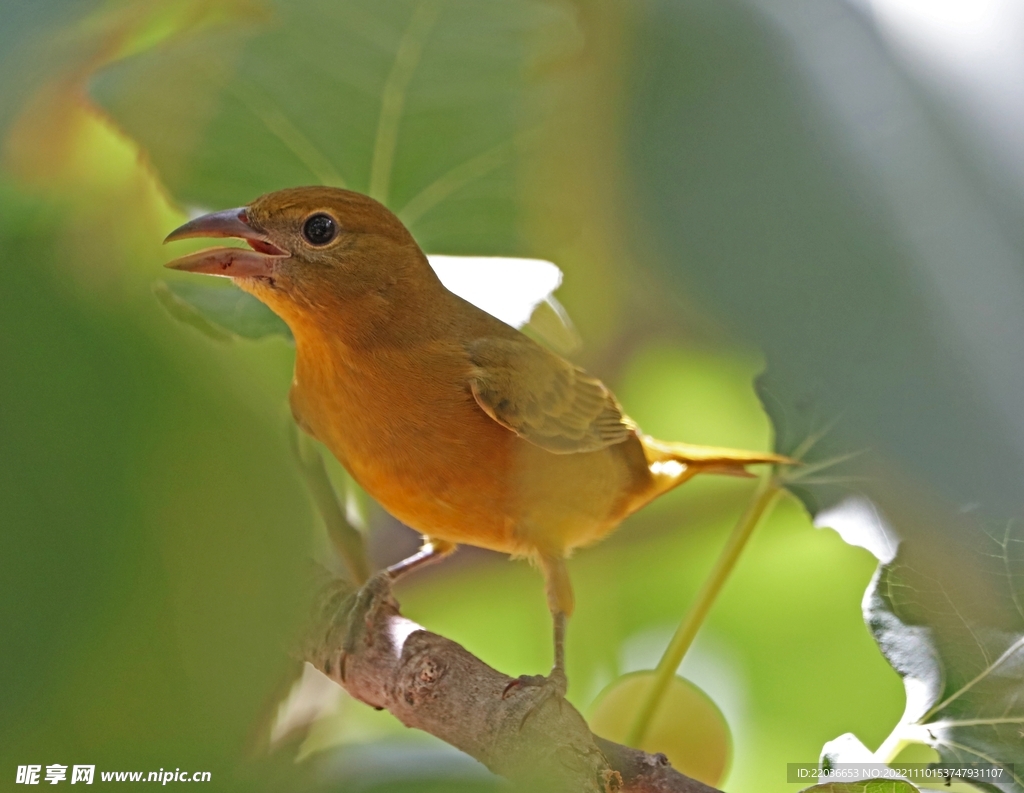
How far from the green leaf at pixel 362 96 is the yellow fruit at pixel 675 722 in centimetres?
61

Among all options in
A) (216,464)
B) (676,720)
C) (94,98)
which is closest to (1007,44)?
(216,464)

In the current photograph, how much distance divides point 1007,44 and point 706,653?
102cm

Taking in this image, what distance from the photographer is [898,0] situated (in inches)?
12.9

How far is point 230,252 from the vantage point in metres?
1.13

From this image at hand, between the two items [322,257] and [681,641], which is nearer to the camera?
[681,641]

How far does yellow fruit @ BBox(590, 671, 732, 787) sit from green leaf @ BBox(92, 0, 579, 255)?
0.61 m

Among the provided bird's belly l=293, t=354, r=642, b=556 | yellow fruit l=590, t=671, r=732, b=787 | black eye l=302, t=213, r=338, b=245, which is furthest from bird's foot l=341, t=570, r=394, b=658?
black eye l=302, t=213, r=338, b=245

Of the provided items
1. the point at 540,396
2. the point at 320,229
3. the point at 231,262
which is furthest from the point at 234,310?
the point at 540,396

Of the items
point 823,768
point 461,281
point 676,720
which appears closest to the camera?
point 823,768

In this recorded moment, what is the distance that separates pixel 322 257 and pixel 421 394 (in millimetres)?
237

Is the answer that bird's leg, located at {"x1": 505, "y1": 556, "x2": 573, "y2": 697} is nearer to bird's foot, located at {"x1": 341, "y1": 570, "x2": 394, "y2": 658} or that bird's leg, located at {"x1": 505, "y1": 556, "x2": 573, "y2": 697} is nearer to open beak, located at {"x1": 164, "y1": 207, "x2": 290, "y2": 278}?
bird's foot, located at {"x1": 341, "y1": 570, "x2": 394, "y2": 658}

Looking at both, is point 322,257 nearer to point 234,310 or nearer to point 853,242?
point 234,310

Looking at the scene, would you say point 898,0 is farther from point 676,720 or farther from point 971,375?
point 676,720

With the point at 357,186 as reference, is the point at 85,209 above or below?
below
